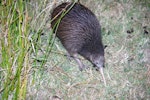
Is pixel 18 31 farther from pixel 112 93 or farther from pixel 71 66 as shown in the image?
pixel 112 93

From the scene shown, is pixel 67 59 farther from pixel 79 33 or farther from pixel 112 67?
pixel 112 67

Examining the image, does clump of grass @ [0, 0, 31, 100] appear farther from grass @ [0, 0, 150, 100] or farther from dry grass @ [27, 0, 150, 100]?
dry grass @ [27, 0, 150, 100]

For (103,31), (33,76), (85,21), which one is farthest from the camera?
(103,31)

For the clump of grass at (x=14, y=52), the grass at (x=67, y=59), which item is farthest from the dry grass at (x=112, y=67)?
the clump of grass at (x=14, y=52)

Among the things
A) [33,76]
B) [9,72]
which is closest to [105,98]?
[33,76]

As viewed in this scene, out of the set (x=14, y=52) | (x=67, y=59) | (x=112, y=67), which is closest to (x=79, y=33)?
(x=67, y=59)

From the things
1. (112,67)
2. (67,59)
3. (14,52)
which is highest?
(14,52)

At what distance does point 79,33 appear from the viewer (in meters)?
4.24

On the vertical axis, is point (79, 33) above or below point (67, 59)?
above

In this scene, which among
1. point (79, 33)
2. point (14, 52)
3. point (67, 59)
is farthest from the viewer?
point (67, 59)

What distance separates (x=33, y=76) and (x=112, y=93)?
0.85 metres

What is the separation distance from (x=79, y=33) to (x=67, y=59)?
338mm

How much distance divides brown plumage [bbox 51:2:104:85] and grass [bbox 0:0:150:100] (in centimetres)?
13

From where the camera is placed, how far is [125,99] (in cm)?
409
